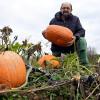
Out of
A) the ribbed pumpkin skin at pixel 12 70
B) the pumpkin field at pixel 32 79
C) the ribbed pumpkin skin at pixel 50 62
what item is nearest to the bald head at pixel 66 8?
the ribbed pumpkin skin at pixel 50 62

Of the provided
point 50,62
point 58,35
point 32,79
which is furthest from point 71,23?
point 32,79

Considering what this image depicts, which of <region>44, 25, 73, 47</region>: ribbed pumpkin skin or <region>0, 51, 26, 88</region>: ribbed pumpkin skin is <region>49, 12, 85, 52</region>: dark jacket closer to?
<region>44, 25, 73, 47</region>: ribbed pumpkin skin

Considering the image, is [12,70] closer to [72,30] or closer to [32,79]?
[32,79]

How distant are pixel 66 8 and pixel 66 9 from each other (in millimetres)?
18

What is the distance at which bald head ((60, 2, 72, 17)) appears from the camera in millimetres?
7496

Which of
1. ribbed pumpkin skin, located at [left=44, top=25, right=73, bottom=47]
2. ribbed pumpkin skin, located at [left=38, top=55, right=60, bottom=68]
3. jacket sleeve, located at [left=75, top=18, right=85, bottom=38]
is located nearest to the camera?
ribbed pumpkin skin, located at [left=38, top=55, right=60, bottom=68]

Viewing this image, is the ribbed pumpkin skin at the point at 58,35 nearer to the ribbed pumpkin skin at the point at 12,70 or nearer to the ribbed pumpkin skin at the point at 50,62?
the ribbed pumpkin skin at the point at 50,62

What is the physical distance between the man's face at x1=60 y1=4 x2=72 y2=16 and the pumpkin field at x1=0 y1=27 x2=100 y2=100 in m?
2.34

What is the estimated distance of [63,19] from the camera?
301 inches

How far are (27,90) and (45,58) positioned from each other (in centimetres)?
177

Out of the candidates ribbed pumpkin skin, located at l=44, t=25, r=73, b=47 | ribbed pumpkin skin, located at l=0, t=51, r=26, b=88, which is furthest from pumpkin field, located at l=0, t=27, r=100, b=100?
ribbed pumpkin skin, located at l=44, t=25, r=73, b=47

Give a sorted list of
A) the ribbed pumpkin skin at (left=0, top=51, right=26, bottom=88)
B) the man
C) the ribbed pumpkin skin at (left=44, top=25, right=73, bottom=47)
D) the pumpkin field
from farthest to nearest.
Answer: the man → the ribbed pumpkin skin at (left=44, top=25, right=73, bottom=47) → the ribbed pumpkin skin at (left=0, top=51, right=26, bottom=88) → the pumpkin field

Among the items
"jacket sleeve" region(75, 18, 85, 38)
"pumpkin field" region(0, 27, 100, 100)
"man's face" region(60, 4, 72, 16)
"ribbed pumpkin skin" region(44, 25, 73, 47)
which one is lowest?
"pumpkin field" region(0, 27, 100, 100)

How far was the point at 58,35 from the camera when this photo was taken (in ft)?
22.3
